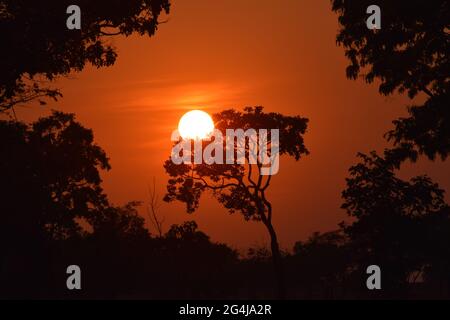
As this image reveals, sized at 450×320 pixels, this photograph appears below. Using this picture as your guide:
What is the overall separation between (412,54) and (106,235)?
157ft

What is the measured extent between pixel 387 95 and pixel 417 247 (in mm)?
35041

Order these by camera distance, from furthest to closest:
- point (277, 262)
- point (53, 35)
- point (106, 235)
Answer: point (106, 235)
point (277, 262)
point (53, 35)

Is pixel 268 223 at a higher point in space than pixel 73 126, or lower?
lower

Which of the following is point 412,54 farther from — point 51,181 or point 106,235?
point 106,235

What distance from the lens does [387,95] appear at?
28.8 metres

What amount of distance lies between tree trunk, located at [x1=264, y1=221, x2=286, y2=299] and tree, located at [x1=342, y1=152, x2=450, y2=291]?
5.29m

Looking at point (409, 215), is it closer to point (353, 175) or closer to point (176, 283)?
point (353, 175)

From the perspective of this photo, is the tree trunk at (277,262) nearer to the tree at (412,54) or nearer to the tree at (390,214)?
the tree at (390,214)

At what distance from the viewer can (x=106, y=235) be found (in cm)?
7044

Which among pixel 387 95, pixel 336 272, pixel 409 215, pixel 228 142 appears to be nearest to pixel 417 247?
pixel 409 215

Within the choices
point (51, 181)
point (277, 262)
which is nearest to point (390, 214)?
point (277, 262)

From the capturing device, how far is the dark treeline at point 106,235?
2003 inches

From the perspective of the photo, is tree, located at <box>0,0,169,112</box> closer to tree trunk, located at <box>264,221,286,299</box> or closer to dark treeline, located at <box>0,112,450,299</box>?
dark treeline, located at <box>0,112,450,299</box>

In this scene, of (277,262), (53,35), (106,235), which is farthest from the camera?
(106,235)
